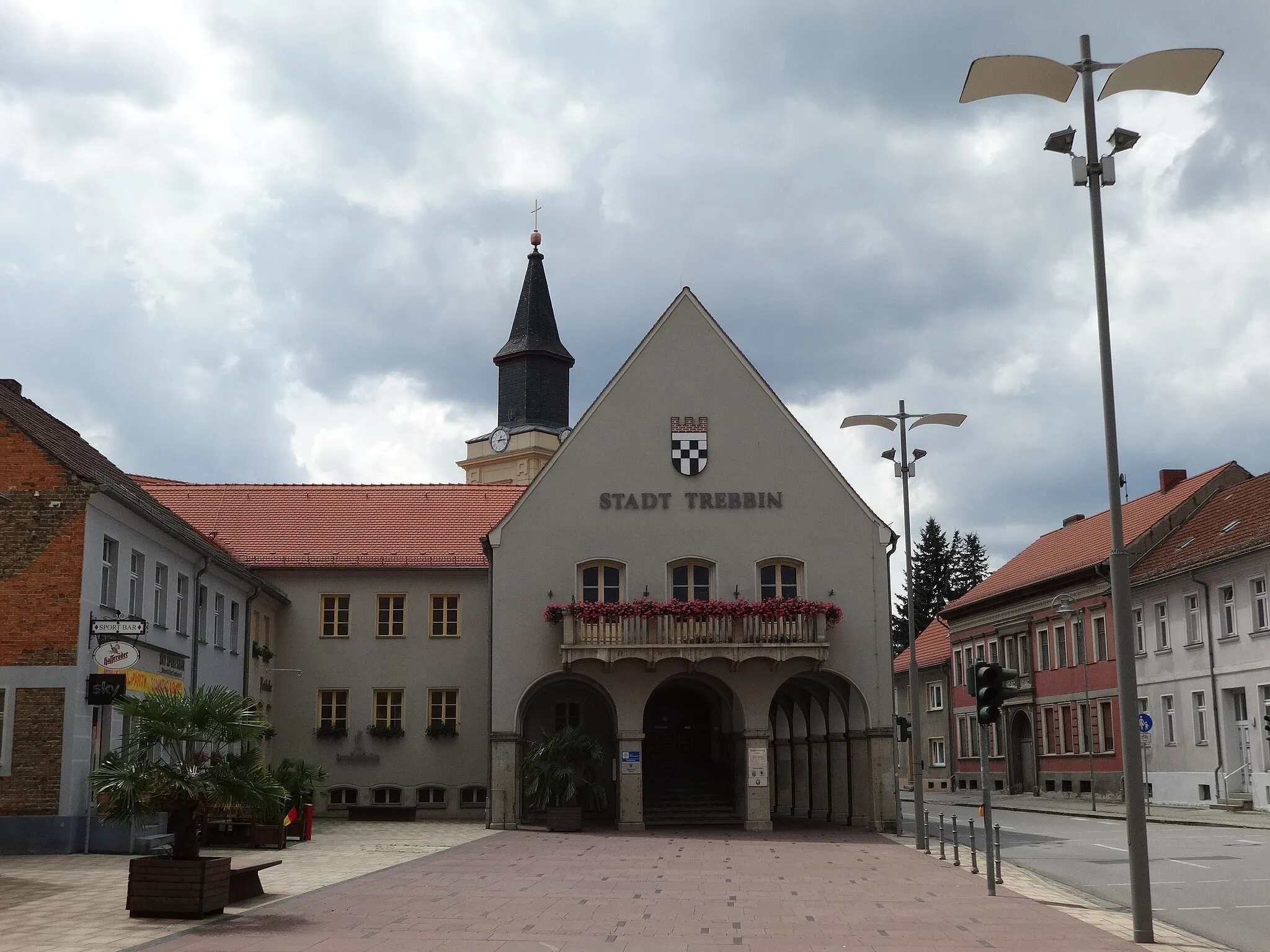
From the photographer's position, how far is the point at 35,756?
2644cm

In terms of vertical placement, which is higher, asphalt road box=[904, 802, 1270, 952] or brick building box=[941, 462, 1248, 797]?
brick building box=[941, 462, 1248, 797]

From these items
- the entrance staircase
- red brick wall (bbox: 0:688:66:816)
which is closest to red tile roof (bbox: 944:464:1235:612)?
the entrance staircase

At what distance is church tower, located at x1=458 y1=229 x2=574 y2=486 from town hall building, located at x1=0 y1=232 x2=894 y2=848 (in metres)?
38.2

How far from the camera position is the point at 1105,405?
15.4 meters

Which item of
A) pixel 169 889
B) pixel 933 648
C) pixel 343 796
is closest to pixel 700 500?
pixel 343 796

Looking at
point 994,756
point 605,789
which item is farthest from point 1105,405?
point 994,756

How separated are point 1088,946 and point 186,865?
10.2 m

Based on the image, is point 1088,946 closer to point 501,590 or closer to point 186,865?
point 186,865

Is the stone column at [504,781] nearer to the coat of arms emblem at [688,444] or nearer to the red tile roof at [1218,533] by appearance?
the coat of arms emblem at [688,444]

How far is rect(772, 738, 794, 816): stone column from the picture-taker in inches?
1751

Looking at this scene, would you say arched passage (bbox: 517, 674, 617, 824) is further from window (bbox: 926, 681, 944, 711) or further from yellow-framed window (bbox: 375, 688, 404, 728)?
window (bbox: 926, 681, 944, 711)

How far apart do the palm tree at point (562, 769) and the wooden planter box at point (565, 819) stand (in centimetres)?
17

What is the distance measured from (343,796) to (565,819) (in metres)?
11.0

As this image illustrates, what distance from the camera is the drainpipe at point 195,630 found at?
3509 centimetres
